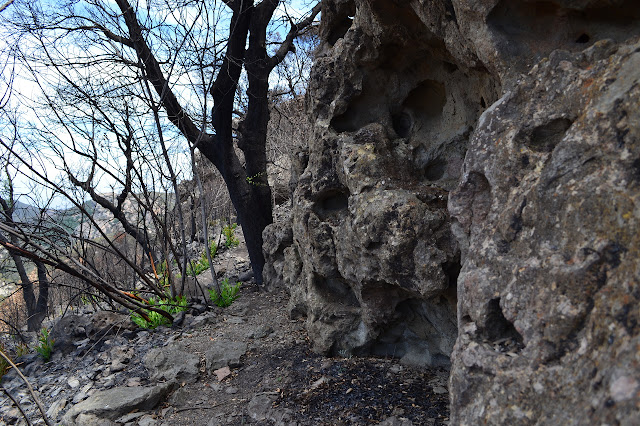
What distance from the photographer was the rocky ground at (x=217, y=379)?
3.14 meters

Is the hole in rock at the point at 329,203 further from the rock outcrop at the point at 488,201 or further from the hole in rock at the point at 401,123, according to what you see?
the hole in rock at the point at 401,123

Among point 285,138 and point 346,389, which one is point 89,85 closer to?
point 346,389

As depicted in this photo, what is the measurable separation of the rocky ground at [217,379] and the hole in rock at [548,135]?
1765 millimetres

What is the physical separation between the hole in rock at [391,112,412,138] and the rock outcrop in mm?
20

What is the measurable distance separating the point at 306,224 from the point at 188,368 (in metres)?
1.80

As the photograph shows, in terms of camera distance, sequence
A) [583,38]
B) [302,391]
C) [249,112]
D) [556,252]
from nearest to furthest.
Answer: [556,252], [583,38], [302,391], [249,112]

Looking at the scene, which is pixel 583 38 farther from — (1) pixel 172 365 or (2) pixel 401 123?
(1) pixel 172 365

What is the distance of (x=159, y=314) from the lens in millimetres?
5660

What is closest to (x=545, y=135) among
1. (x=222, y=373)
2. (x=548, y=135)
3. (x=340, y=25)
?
(x=548, y=135)

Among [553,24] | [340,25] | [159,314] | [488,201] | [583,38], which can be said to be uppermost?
[340,25]

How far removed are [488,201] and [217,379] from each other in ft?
9.86

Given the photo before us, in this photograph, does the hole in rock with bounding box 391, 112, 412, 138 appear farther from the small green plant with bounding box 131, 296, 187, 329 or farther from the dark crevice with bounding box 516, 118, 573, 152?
the small green plant with bounding box 131, 296, 187, 329

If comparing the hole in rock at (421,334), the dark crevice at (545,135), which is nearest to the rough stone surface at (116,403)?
the hole in rock at (421,334)

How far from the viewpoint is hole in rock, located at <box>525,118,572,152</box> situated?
78.5 inches
